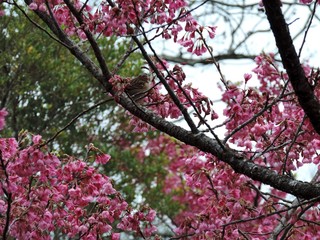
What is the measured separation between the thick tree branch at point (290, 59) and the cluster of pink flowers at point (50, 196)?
122 centimetres

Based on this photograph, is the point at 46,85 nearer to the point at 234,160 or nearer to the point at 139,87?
the point at 139,87

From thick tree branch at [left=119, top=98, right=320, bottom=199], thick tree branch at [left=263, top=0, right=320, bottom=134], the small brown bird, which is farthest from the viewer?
the small brown bird

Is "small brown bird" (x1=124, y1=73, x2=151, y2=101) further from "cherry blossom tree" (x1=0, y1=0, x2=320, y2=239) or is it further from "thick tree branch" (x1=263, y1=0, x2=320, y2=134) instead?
"thick tree branch" (x1=263, y1=0, x2=320, y2=134)

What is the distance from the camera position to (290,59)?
2.41 meters

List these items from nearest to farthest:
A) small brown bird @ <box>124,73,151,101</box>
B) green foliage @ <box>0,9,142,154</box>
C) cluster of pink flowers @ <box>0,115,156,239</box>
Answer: cluster of pink flowers @ <box>0,115,156,239</box>, small brown bird @ <box>124,73,151,101</box>, green foliage @ <box>0,9,142,154</box>

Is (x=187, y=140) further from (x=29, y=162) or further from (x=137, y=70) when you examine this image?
(x=137, y=70)

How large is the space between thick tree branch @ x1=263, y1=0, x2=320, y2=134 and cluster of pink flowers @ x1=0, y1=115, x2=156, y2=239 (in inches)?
48.0

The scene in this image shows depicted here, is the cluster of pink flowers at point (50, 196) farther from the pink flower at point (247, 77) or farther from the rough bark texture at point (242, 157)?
the pink flower at point (247, 77)

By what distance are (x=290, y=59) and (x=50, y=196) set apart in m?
1.65

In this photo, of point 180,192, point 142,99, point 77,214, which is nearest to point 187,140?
point 142,99

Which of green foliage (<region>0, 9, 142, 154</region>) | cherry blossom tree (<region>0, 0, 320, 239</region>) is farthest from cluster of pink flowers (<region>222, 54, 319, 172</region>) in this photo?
green foliage (<region>0, 9, 142, 154</region>)

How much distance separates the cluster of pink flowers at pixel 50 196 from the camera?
9.55 ft

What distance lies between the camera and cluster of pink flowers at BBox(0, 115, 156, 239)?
9.55 feet

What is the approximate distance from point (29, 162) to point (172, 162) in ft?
24.1
